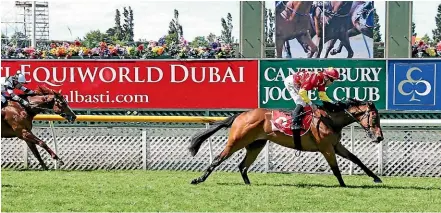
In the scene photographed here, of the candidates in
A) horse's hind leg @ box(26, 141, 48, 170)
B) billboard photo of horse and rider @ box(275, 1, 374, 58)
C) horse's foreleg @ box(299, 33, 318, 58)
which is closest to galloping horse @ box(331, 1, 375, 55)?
billboard photo of horse and rider @ box(275, 1, 374, 58)

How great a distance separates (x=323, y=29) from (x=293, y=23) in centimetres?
68

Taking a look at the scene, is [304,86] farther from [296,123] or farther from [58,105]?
[58,105]

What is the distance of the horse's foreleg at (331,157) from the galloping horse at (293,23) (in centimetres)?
706

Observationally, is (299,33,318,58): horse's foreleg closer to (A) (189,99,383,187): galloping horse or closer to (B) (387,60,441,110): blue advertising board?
(B) (387,60,441,110): blue advertising board

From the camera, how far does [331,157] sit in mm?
10391

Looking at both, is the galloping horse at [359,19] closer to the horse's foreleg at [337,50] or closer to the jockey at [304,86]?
the horse's foreleg at [337,50]

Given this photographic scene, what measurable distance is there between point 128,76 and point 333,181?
5022 mm

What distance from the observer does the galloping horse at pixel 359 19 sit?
17.4m

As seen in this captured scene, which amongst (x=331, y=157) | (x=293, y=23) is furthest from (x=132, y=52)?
(x=331, y=157)

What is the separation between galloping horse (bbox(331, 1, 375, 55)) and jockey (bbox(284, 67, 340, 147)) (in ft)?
22.8

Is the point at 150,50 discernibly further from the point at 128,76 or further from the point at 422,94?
the point at 422,94

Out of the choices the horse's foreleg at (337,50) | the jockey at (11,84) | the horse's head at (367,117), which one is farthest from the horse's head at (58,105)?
the horse's foreleg at (337,50)

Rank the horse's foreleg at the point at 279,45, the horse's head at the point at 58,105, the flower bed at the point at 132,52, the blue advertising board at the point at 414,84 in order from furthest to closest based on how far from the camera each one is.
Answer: the horse's foreleg at the point at 279,45
the flower bed at the point at 132,52
the blue advertising board at the point at 414,84
the horse's head at the point at 58,105

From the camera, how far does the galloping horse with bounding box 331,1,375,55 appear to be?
17.4 metres
